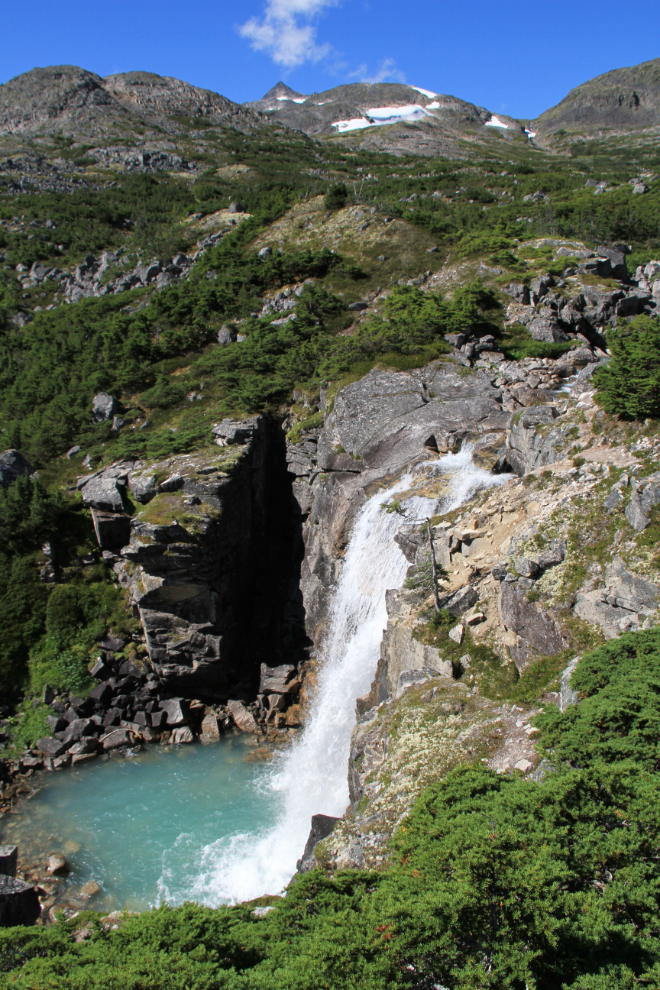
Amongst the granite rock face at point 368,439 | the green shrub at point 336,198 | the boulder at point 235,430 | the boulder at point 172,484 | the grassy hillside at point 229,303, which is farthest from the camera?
the green shrub at point 336,198

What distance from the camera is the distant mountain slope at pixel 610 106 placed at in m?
134

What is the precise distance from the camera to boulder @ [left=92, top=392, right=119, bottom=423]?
3244cm

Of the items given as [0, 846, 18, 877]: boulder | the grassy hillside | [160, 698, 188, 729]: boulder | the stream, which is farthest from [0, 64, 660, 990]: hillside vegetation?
[0, 846, 18, 877]: boulder

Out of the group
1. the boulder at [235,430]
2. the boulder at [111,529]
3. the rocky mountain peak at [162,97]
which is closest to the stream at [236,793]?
the boulder at [235,430]

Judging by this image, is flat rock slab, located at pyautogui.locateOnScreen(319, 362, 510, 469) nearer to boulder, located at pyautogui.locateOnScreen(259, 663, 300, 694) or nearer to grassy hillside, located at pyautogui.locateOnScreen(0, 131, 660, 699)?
grassy hillside, located at pyautogui.locateOnScreen(0, 131, 660, 699)

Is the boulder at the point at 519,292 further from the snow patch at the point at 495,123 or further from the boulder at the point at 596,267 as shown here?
the snow patch at the point at 495,123

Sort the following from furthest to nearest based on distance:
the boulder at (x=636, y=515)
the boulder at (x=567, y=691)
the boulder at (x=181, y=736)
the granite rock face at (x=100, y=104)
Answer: the granite rock face at (x=100, y=104), the boulder at (x=181, y=736), the boulder at (x=636, y=515), the boulder at (x=567, y=691)

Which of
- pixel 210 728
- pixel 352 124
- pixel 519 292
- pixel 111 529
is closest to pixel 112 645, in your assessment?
pixel 111 529

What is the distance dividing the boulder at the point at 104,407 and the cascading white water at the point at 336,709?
18081 millimetres

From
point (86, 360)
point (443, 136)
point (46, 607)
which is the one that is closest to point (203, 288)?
point (86, 360)

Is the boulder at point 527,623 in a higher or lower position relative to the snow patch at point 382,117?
lower

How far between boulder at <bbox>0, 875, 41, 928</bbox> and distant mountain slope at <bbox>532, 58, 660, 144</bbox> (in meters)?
160

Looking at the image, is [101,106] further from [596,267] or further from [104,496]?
[104,496]

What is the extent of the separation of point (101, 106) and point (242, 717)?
11274 centimetres
